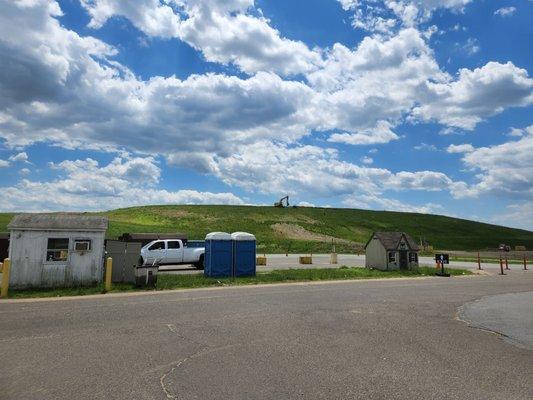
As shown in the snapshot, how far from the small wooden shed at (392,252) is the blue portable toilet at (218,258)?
11.9 m

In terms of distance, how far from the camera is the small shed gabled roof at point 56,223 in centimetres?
1736

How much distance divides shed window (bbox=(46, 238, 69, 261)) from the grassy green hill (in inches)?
1555

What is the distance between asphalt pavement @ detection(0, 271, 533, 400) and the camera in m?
6.11

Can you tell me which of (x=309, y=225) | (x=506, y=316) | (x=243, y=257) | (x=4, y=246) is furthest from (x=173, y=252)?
(x=309, y=225)

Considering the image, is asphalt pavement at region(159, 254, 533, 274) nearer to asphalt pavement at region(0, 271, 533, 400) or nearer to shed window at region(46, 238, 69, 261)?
shed window at region(46, 238, 69, 261)

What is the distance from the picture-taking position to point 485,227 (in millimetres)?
119562

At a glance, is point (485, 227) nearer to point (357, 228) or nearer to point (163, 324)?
point (357, 228)

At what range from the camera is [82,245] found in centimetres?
1811

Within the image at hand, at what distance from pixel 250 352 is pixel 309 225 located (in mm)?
81006

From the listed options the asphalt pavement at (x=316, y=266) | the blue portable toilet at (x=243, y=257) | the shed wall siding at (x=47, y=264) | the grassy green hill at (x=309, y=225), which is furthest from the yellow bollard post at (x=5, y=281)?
the grassy green hill at (x=309, y=225)

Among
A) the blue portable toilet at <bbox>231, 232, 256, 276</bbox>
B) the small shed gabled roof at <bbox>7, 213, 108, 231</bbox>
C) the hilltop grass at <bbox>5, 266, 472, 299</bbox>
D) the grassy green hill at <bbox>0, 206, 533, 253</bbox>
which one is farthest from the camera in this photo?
the grassy green hill at <bbox>0, 206, 533, 253</bbox>

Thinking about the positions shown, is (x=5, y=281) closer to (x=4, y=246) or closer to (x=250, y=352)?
(x=250, y=352)

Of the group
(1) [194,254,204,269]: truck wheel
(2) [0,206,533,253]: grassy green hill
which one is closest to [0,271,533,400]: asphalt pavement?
(1) [194,254,204,269]: truck wheel

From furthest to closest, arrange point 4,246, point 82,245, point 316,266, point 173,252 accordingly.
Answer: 1. point 316,266
2. point 173,252
3. point 4,246
4. point 82,245
